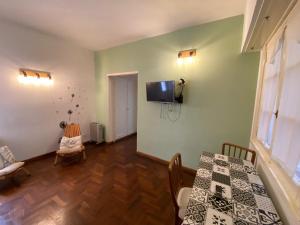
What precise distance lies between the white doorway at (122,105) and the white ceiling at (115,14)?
4.46ft

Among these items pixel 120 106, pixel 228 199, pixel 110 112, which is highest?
pixel 120 106

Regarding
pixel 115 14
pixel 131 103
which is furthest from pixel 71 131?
pixel 115 14

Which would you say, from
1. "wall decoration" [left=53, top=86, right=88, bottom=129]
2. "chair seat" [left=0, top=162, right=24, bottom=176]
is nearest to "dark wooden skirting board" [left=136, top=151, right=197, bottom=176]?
"wall decoration" [left=53, top=86, right=88, bottom=129]

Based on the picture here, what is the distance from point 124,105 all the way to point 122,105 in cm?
10

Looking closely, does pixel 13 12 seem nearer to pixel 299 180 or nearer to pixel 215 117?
pixel 215 117

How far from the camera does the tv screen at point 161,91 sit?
264 cm

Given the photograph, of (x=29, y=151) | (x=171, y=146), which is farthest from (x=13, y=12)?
(x=171, y=146)

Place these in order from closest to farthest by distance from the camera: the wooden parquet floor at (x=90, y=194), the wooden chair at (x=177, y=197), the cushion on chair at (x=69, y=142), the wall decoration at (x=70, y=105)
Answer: the wooden chair at (x=177, y=197) < the wooden parquet floor at (x=90, y=194) < the cushion on chair at (x=69, y=142) < the wall decoration at (x=70, y=105)

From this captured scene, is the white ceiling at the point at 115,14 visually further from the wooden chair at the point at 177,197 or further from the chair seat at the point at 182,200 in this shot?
the chair seat at the point at 182,200

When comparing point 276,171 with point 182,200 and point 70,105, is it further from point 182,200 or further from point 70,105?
point 70,105

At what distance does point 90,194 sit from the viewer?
2115 millimetres

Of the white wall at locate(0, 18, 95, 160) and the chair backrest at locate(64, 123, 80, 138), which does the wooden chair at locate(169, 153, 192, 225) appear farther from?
the white wall at locate(0, 18, 95, 160)

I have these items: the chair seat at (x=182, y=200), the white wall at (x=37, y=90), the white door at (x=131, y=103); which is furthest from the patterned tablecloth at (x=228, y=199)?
the white door at (x=131, y=103)

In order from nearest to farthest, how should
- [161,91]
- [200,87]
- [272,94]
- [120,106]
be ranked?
[272,94], [200,87], [161,91], [120,106]
